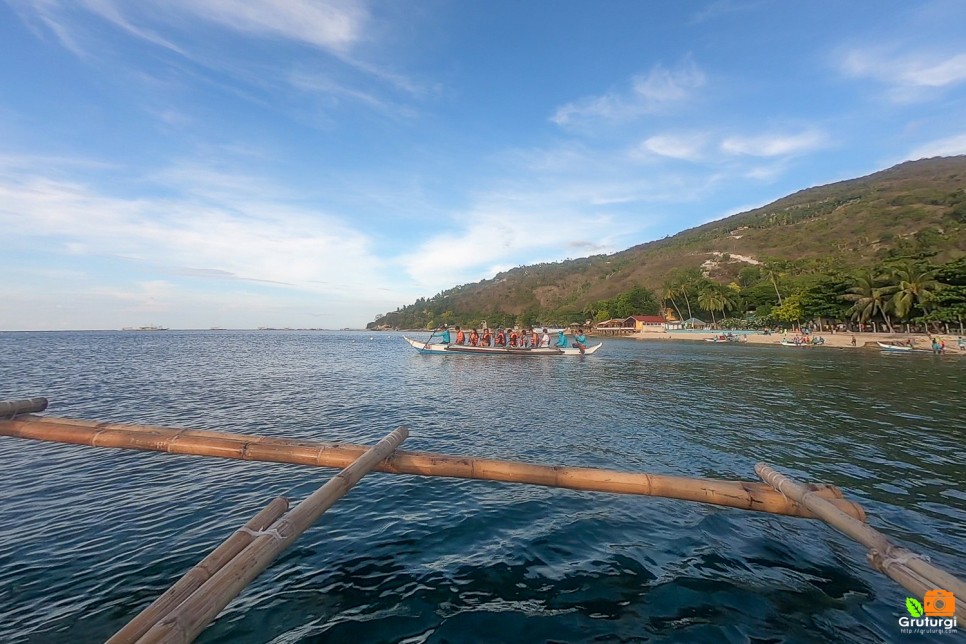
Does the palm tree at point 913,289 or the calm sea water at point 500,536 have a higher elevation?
the palm tree at point 913,289

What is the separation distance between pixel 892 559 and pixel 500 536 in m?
4.94

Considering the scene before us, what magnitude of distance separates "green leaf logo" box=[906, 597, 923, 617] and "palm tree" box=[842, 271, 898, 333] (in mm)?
78820

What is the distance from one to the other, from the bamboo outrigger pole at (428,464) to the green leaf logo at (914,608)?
1.09m

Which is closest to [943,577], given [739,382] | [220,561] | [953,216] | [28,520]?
[220,561]

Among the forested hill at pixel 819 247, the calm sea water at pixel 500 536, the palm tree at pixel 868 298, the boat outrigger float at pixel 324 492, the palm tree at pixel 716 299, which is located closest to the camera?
the boat outrigger float at pixel 324 492

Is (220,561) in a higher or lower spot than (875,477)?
higher

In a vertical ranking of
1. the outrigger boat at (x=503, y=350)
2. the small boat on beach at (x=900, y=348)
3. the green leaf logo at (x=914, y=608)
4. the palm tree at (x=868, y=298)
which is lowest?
the small boat on beach at (x=900, y=348)

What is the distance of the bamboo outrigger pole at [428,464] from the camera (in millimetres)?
5648

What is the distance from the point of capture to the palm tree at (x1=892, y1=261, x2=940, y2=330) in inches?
2308

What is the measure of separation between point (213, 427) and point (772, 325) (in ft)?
332

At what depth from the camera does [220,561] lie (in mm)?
3830

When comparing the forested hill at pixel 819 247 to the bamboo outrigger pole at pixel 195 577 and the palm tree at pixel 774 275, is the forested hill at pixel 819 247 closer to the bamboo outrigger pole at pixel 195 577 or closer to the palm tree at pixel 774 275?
the palm tree at pixel 774 275

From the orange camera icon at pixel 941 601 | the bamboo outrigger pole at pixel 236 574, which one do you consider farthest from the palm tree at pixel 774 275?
the bamboo outrigger pole at pixel 236 574

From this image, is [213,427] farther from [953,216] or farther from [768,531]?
[953,216]
